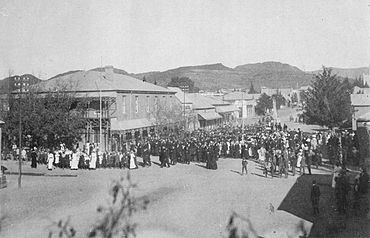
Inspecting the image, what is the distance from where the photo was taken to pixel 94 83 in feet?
129

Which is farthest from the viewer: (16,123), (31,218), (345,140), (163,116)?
(163,116)

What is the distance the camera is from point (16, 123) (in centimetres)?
3112

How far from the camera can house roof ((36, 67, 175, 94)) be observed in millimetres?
38125

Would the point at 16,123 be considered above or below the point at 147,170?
above

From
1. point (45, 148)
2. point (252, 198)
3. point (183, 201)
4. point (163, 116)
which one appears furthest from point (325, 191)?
point (163, 116)

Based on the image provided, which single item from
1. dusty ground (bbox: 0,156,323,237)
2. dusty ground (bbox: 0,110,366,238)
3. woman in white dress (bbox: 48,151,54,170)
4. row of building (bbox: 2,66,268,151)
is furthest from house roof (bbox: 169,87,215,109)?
dusty ground (bbox: 0,110,366,238)

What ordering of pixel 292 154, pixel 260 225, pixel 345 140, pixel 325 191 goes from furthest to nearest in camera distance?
1. pixel 345 140
2. pixel 292 154
3. pixel 325 191
4. pixel 260 225

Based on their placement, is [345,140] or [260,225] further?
[345,140]

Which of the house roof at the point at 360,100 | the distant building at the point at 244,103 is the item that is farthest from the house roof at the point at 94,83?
the distant building at the point at 244,103

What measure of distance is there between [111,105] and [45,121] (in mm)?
8076

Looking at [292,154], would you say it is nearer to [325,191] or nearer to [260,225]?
[325,191]

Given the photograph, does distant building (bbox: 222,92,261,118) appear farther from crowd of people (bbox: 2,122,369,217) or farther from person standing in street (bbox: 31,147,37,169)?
person standing in street (bbox: 31,147,37,169)

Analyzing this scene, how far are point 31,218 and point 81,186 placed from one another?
5956mm

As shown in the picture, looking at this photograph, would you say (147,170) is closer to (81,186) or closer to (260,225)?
(81,186)
